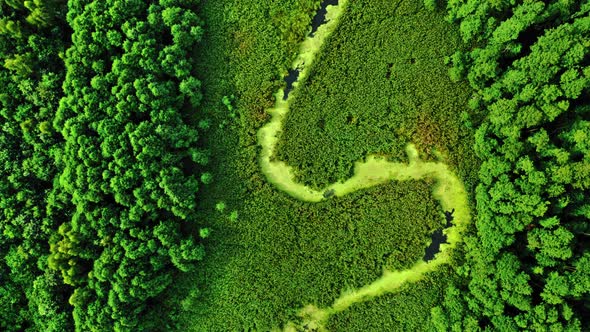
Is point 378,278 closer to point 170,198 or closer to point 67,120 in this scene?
point 170,198

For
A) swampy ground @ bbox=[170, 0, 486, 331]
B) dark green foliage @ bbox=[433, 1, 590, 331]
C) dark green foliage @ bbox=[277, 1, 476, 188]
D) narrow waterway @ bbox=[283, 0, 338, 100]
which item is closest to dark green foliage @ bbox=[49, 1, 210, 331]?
swampy ground @ bbox=[170, 0, 486, 331]

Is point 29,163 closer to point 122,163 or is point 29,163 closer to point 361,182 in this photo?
point 122,163

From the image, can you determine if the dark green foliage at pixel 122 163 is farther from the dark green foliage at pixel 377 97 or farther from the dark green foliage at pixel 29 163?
the dark green foliage at pixel 377 97

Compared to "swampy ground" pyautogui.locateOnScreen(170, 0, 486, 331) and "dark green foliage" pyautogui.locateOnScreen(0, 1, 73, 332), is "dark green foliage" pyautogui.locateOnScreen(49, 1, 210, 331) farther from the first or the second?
"swampy ground" pyautogui.locateOnScreen(170, 0, 486, 331)

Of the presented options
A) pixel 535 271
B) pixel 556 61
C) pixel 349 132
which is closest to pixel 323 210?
pixel 349 132

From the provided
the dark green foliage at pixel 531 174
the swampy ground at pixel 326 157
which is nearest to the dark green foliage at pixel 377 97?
the swampy ground at pixel 326 157
